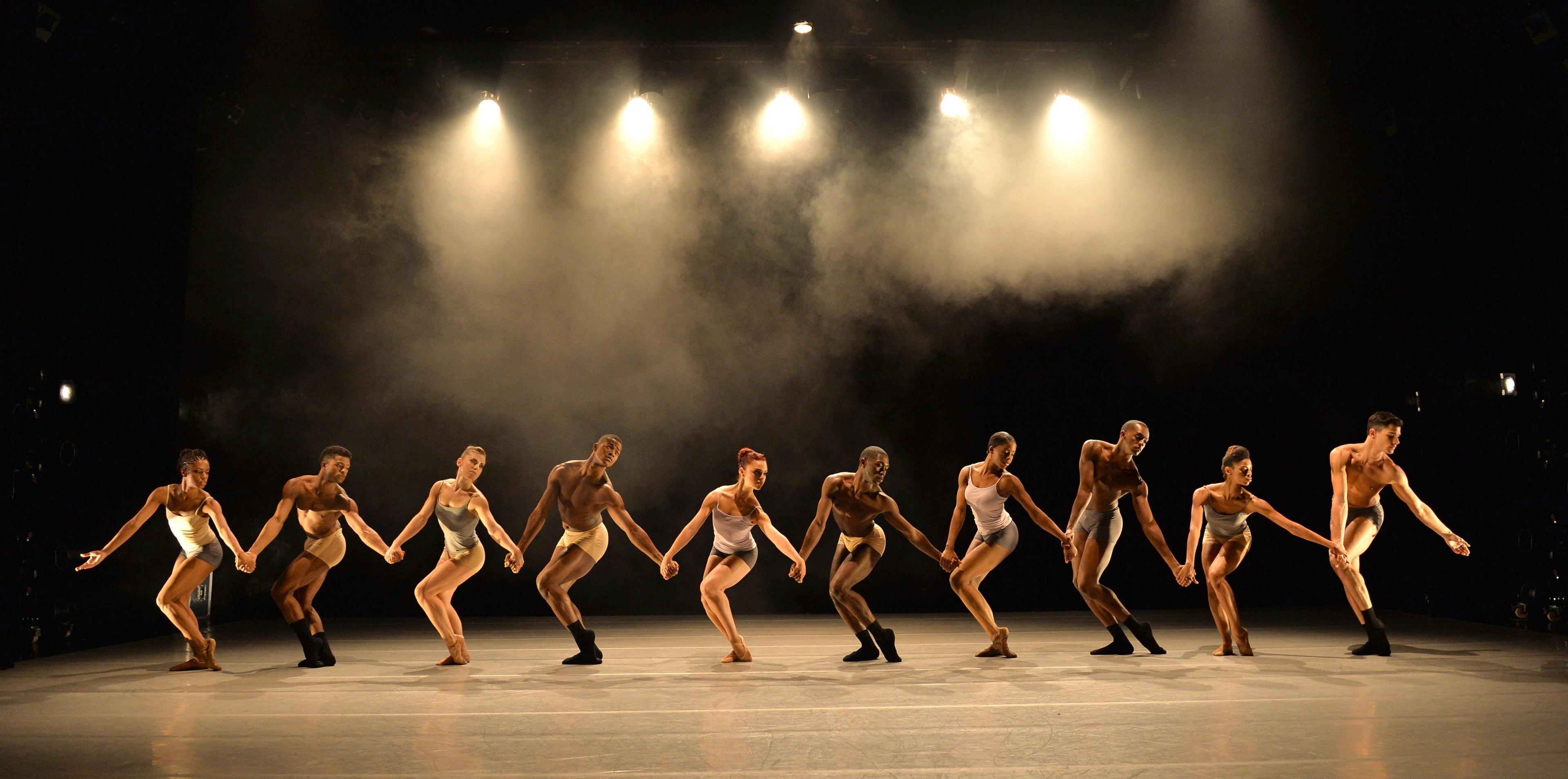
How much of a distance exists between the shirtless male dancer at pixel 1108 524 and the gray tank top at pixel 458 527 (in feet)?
12.5

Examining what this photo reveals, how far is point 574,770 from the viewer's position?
3.51m

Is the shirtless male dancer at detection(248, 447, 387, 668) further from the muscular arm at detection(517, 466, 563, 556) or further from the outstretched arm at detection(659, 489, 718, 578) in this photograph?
the outstretched arm at detection(659, 489, 718, 578)

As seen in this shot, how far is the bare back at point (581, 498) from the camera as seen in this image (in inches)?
262

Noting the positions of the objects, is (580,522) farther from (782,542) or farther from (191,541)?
(191,541)

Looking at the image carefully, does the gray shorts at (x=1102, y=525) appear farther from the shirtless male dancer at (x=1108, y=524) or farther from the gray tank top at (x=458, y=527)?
the gray tank top at (x=458, y=527)

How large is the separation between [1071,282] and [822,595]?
3.84 metres

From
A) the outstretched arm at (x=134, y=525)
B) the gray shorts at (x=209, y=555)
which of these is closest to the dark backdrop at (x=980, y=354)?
the outstretched arm at (x=134, y=525)

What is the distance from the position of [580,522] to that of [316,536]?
1601mm

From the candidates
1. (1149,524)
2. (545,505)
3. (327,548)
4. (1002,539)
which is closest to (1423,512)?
(1149,524)

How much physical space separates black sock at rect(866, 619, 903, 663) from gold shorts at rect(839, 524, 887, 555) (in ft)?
1.50

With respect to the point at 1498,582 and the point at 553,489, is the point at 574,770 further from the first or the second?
the point at 1498,582

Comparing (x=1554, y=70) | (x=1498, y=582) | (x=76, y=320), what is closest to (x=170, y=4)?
(x=76, y=320)

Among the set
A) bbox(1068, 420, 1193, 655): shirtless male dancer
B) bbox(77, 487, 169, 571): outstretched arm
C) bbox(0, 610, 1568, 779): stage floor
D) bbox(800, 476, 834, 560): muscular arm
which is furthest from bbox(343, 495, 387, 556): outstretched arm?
bbox(1068, 420, 1193, 655): shirtless male dancer

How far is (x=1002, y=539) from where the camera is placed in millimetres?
6785
